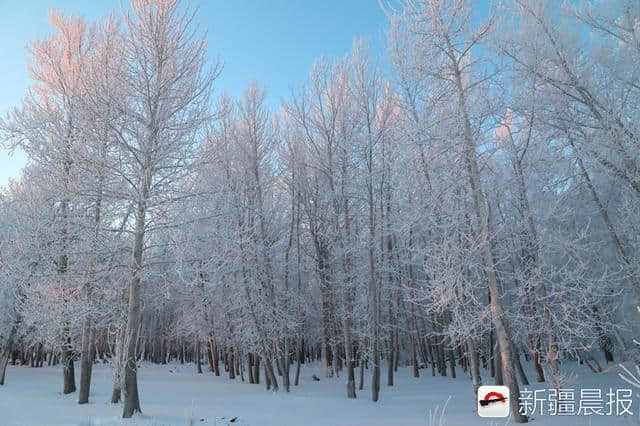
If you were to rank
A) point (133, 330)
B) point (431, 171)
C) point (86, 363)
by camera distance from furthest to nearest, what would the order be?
point (86, 363), point (431, 171), point (133, 330)

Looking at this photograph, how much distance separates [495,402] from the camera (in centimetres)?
798

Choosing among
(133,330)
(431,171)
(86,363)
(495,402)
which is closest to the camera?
(495,402)

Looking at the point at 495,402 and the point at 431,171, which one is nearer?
the point at 495,402

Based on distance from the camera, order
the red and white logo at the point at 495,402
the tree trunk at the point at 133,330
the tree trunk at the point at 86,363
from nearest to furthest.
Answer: the red and white logo at the point at 495,402
the tree trunk at the point at 133,330
the tree trunk at the point at 86,363

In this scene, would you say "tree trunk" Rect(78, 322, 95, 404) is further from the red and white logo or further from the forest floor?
the red and white logo

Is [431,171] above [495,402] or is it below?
above

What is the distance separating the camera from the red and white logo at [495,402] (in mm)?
7537

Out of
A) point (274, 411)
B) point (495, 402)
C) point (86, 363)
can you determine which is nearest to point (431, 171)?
point (495, 402)

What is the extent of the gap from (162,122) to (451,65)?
6260mm

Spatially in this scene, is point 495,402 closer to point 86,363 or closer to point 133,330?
point 133,330

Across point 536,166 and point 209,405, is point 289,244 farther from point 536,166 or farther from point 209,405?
point 536,166

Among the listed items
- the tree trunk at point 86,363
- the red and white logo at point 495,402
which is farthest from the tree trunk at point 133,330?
the red and white logo at point 495,402

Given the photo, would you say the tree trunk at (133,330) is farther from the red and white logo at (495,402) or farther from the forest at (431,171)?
the red and white logo at (495,402)

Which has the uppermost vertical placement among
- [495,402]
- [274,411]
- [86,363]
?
[86,363]
